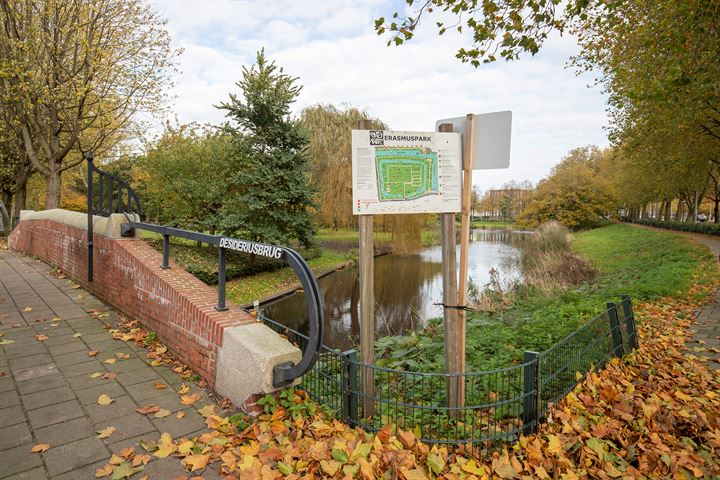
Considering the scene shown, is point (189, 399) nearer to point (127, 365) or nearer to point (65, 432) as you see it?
point (65, 432)

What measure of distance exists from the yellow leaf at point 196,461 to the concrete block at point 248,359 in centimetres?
53

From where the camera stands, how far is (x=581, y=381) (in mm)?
3426

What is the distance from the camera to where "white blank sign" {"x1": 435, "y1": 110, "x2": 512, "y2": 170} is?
2961 mm

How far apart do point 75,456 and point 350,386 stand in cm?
166

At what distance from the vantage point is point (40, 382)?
3180 millimetres

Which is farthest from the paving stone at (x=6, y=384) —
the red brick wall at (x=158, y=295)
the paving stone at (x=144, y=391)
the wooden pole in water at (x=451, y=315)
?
the wooden pole in water at (x=451, y=315)

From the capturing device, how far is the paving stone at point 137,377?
328 centimetres

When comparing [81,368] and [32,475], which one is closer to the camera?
[32,475]

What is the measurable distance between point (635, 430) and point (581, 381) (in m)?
0.66

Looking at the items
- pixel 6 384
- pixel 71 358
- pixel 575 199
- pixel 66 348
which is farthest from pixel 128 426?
pixel 575 199

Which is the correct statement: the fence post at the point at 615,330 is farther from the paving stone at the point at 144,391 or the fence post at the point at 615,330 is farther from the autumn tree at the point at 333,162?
the autumn tree at the point at 333,162

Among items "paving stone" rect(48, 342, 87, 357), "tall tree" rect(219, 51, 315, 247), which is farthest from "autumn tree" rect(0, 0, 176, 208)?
"paving stone" rect(48, 342, 87, 357)

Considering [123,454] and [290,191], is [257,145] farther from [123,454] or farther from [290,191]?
[123,454]

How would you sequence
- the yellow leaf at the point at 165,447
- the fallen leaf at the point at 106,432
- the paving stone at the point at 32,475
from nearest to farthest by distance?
the paving stone at the point at 32,475 < the yellow leaf at the point at 165,447 < the fallen leaf at the point at 106,432
